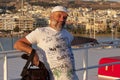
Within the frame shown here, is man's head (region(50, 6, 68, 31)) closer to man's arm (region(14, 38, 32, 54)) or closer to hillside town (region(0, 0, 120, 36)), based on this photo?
man's arm (region(14, 38, 32, 54))

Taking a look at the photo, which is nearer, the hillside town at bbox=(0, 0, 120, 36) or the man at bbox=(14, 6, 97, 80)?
the man at bbox=(14, 6, 97, 80)

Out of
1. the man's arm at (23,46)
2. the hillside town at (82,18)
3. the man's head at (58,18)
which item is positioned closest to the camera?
the man's arm at (23,46)

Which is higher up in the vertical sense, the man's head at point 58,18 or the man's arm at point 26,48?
the man's head at point 58,18

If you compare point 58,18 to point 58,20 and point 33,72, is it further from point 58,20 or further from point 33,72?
point 33,72

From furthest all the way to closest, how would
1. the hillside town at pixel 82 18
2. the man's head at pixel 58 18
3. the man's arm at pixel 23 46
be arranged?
the hillside town at pixel 82 18, the man's head at pixel 58 18, the man's arm at pixel 23 46

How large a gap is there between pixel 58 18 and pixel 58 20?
0.05 ft

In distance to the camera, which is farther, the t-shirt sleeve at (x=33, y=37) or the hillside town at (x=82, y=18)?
the hillside town at (x=82, y=18)

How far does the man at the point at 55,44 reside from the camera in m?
2.96

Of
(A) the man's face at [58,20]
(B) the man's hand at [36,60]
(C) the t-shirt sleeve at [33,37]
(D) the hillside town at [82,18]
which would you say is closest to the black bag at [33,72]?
(B) the man's hand at [36,60]

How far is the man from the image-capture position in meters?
2.96

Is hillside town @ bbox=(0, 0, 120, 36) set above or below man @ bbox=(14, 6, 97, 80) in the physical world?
below

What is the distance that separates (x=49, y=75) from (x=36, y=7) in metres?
11.5

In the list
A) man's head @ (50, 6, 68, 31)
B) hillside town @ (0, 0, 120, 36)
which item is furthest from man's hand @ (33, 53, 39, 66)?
hillside town @ (0, 0, 120, 36)

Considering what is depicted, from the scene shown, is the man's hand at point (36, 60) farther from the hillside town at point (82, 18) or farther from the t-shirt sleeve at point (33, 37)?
the hillside town at point (82, 18)
